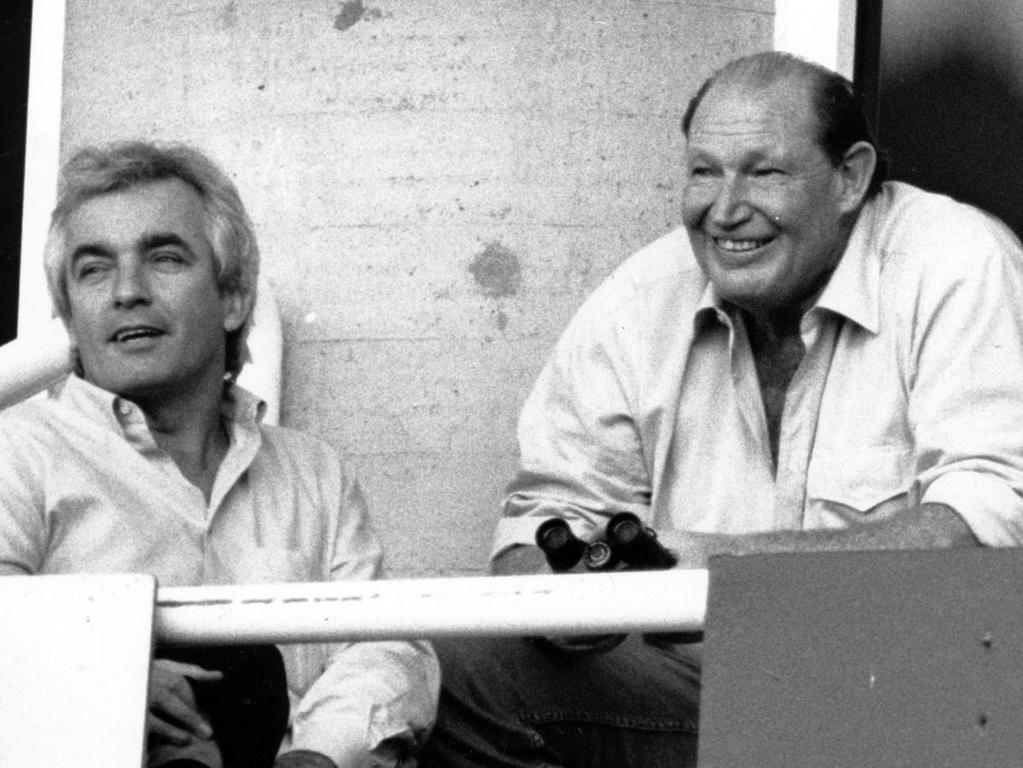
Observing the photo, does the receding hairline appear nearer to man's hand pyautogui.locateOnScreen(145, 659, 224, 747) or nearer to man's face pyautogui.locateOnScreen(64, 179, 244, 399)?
man's face pyautogui.locateOnScreen(64, 179, 244, 399)

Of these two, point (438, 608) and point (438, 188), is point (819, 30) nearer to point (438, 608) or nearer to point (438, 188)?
point (438, 188)

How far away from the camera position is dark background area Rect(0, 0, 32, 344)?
5.37 meters

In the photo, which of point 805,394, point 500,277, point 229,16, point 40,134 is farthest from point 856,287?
point 40,134

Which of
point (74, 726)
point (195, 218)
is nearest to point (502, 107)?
point (195, 218)

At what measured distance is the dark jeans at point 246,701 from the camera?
10.4 ft

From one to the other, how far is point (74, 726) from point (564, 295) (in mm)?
1929

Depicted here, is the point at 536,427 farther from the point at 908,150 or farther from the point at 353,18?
the point at 908,150

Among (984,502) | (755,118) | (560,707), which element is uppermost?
(755,118)

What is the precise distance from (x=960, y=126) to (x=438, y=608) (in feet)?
8.70

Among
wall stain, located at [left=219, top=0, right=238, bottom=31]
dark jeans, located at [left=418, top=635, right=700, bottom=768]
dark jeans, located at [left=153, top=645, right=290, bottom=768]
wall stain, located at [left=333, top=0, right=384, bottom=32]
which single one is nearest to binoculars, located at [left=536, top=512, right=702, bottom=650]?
dark jeans, located at [left=418, top=635, right=700, bottom=768]

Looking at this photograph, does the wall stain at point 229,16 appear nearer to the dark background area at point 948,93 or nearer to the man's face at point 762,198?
the man's face at point 762,198

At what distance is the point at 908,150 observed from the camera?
5.02 m

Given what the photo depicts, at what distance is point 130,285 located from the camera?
3789mm

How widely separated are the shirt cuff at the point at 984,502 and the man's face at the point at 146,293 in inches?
42.4
